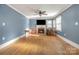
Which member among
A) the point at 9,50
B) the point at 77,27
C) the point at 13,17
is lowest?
the point at 9,50

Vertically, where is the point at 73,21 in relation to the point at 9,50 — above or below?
above

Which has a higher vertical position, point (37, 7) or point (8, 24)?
point (37, 7)

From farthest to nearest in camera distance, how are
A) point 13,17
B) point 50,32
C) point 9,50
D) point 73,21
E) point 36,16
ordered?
point 50,32 < point 36,16 < point 13,17 < point 73,21 < point 9,50

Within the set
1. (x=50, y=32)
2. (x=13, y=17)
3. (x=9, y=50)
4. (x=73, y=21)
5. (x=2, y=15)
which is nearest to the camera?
(x=9, y=50)

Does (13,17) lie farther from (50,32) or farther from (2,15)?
(50,32)

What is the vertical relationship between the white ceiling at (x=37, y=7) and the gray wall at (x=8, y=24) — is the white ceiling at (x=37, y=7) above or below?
above

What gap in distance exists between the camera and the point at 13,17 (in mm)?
3750

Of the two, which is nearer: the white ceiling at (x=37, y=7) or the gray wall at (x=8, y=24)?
the white ceiling at (x=37, y=7)

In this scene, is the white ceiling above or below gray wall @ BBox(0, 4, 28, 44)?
above

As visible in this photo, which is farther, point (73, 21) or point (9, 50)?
point (73, 21)

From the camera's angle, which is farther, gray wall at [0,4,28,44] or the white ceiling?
gray wall at [0,4,28,44]
